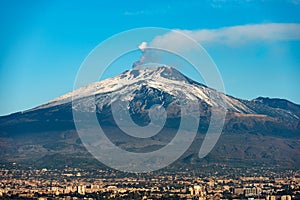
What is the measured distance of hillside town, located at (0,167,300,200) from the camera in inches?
2226

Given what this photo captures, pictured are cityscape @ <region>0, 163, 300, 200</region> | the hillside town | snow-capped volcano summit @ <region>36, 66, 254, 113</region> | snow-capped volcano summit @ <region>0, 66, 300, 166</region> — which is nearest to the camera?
the hillside town

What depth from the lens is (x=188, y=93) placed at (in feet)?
458

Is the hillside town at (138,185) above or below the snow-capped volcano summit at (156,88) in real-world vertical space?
below

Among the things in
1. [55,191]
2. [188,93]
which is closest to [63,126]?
[188,93]

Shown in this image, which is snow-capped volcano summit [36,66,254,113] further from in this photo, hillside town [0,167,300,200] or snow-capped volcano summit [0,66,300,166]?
hillside town [0,167,300,200]

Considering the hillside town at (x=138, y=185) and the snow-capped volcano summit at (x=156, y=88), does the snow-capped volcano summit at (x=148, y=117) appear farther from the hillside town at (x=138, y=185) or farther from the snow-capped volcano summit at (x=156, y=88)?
the hillside town at (x=138, y=185)

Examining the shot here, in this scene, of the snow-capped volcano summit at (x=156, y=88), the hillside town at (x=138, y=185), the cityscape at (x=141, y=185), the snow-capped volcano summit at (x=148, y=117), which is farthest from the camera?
the snow-capped volcano summit at (x=156, y=88)

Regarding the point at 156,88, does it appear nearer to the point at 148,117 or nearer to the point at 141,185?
the point at 148,117

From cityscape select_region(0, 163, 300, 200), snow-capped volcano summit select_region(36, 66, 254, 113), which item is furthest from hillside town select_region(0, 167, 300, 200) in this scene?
snow-capped volcano summit select_region(36, 66, 254, 113)

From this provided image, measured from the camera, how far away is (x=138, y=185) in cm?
6750

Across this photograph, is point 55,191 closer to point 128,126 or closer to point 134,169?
point 134,169

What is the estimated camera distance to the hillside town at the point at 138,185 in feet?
186

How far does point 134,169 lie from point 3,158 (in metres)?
20.7

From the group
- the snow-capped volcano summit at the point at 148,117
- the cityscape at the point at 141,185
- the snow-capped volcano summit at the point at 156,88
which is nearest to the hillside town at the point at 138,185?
the cityscape at the point at 141,185
